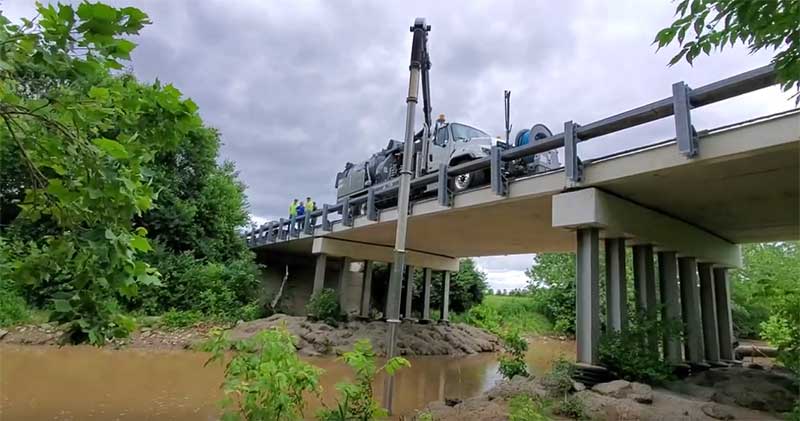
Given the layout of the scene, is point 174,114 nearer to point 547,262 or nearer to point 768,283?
point 768,283

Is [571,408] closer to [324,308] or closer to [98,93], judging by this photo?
[98,93]

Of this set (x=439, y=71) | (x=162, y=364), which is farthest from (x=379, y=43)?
(x=162, y=364)

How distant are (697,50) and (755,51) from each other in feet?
0.86

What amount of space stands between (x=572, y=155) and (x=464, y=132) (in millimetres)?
4112

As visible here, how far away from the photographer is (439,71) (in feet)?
21.2

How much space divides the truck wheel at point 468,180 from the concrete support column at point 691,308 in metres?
3.92

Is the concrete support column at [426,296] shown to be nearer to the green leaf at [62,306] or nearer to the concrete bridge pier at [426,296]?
the concrete bridge pier at [426,296]

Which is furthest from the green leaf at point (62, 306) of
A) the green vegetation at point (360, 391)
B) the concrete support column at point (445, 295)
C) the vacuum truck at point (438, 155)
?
the concrete support column at point (445, 295)

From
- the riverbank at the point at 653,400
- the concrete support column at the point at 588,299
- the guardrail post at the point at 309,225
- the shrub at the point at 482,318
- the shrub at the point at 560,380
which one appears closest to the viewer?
the riverbank at the point at 653,400

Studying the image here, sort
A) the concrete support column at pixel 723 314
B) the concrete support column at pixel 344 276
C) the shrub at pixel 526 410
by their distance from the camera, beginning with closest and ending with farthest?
the shrub at pixel 526 410, the concrete support column at pixel 723 314, the concrete support column at pixel 344 276

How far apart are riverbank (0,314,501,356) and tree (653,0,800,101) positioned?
895 centimetres

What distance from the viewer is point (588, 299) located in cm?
606

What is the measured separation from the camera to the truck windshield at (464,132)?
32.4 feet

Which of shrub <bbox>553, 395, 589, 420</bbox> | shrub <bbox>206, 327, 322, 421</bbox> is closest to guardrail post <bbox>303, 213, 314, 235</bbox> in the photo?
shrub <bbox>553, 395, 589, 420</bbox>
